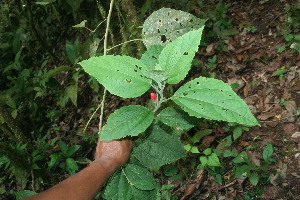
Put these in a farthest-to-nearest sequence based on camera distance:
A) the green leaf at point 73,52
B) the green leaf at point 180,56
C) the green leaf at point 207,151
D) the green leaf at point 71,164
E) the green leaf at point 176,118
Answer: the green leaf at point 73,52 < the green leaf at point 71,164 < the green leaf at point 207,151 < the green leaf at point 176,118 < the green leaf at point 180,56

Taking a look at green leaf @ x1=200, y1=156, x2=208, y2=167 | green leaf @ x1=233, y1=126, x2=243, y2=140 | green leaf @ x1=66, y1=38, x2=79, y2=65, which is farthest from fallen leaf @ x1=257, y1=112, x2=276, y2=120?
green leaf @ x1=66, y1=38, x2=79, y2=65

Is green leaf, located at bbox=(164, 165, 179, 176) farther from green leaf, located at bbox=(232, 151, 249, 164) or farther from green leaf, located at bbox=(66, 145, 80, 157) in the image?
green leaf, located at bbox=(66, 145, 80, 157)

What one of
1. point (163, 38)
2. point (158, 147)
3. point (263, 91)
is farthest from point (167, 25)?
point (263, 91)

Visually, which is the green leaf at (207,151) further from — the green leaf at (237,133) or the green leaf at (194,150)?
the green leaf at (237,133)

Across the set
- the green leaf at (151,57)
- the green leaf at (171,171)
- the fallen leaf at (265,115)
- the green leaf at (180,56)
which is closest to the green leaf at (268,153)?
the fallen leaf at (265,115)

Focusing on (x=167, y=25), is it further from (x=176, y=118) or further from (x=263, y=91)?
(x=263, y=91)

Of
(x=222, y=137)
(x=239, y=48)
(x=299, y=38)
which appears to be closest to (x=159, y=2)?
(x=239, y=48)

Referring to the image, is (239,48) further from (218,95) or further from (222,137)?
(218,95)
